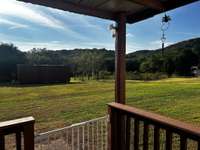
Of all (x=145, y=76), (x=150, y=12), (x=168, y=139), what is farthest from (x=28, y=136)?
(x=145, y=76)

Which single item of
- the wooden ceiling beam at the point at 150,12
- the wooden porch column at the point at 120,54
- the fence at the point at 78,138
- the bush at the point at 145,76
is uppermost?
the wooden ceiling beam at the point at 150,12

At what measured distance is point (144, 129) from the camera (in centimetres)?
156

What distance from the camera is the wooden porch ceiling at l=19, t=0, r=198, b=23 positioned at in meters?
2.36

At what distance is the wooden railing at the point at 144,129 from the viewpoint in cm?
125

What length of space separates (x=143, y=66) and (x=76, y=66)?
332 inches

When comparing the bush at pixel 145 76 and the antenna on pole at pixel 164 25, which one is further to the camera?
the bush at pixel 145 76

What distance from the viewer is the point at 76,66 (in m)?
27.7

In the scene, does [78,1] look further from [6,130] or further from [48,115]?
[48,115]

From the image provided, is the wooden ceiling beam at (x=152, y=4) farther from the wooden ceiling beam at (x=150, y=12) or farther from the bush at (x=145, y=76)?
the bush at (x=145, y=76)

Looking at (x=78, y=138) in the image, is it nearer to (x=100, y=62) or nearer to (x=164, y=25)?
(x=164, y=25)

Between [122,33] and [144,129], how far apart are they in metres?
1.47

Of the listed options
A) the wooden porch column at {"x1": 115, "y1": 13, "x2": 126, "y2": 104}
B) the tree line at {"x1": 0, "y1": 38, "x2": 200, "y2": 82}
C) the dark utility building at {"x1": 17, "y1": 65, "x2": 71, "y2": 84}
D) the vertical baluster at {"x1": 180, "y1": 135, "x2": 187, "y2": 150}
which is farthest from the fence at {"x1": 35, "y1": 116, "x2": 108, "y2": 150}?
the tree line at {"x1": 0, "y1": 38, "x2": 200, "y2": 82}

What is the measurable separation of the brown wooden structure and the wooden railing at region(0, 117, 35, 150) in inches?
30.4

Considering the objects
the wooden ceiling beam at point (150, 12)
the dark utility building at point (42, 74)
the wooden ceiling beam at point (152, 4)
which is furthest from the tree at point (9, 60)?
the wooden ceiling beam at point (152, 4)
